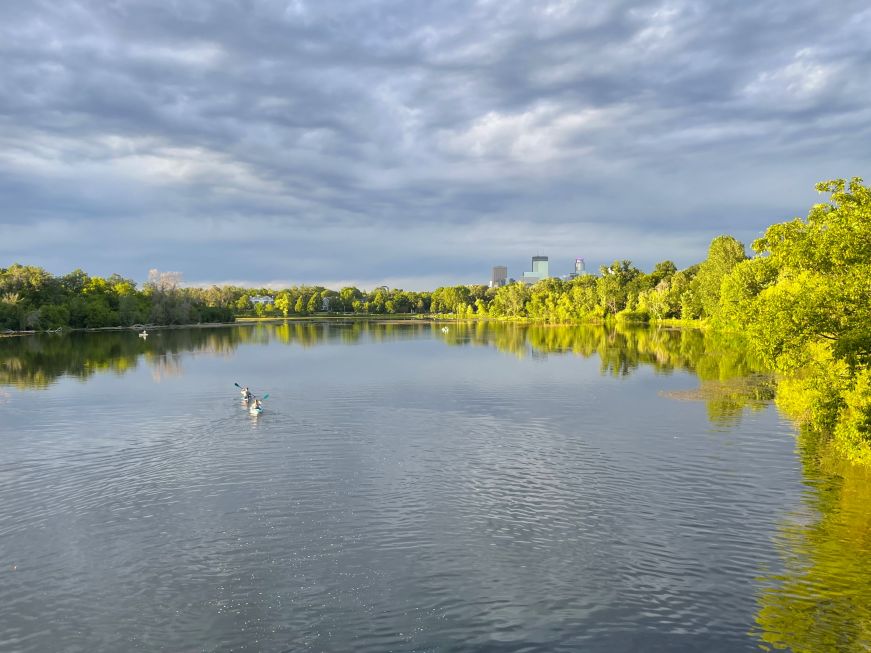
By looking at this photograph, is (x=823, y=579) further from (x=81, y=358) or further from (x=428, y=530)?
(x=81, y=358)

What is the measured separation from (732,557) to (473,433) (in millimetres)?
24342

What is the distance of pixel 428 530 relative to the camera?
27.9 m

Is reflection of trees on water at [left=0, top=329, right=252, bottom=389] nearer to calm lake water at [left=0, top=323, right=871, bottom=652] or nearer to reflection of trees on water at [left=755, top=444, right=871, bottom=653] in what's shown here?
calm lake water at [left=0, top=323, right=871, bottom=652]

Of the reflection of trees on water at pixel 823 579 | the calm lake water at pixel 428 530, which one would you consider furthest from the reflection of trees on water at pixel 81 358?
the reflection of trees on water at pixel 823 579

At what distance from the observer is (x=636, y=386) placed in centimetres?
7131

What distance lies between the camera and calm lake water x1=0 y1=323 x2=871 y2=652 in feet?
66.1

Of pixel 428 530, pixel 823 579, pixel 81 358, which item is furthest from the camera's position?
pixel 81 358

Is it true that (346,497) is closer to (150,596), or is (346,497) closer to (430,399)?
(150,596)

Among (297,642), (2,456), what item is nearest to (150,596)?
(297,642)

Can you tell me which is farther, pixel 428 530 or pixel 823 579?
pixel 428 530

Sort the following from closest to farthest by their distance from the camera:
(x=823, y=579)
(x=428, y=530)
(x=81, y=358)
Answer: (x=823, y=579), (x=428, y=530), (x=81, y=358)

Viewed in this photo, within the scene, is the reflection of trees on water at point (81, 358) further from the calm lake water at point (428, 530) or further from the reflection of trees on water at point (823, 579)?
the reflection of trees on water at point (823, 579)

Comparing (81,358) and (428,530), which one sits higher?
(81,358)

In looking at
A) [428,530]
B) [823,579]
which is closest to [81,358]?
[428,530]
